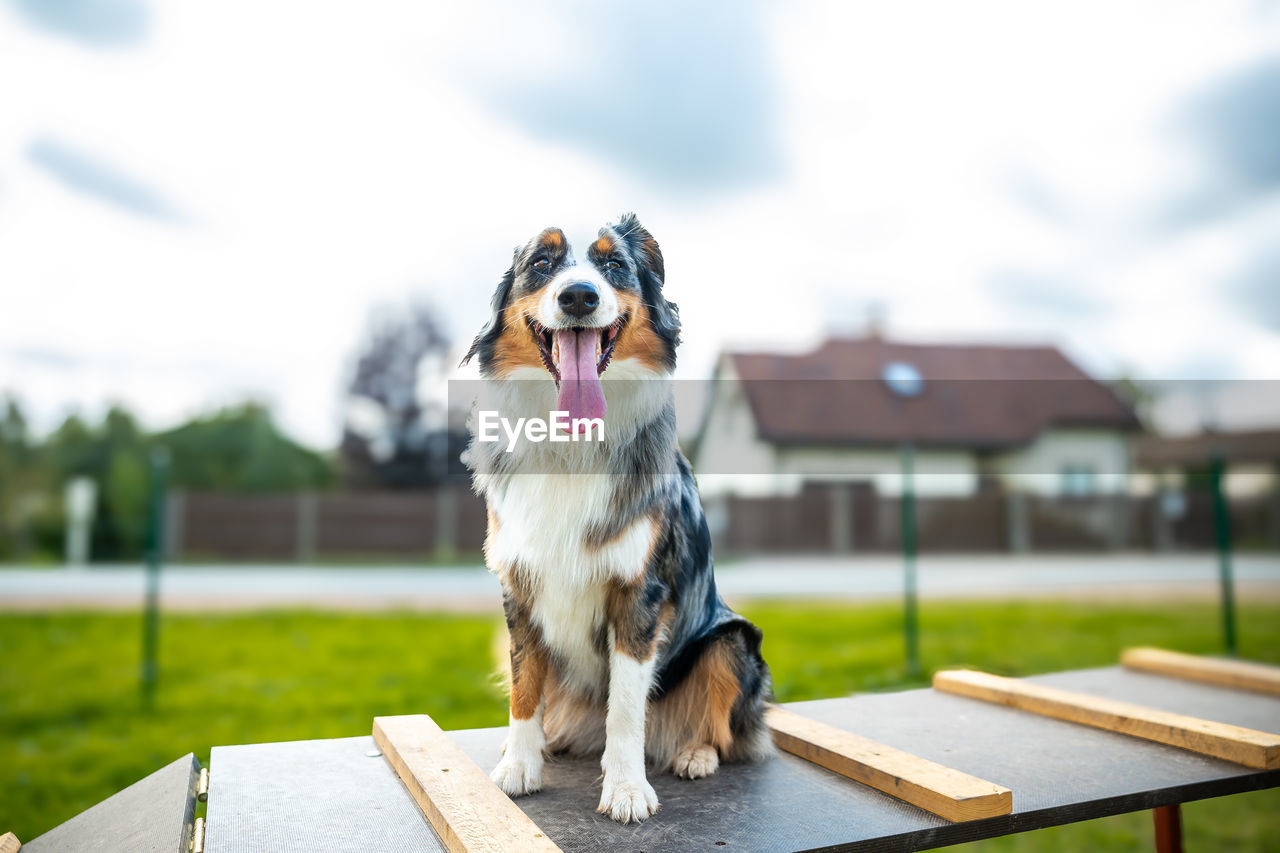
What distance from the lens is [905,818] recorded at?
5.59ft

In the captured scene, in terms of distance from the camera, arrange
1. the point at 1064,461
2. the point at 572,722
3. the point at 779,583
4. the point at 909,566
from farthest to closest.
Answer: the point at 1064,461
the point at 779,583
the point at 909,566
the point at 572,722

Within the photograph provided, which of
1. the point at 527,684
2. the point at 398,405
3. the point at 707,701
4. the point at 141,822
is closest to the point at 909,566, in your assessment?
Answer: the point at 707,701

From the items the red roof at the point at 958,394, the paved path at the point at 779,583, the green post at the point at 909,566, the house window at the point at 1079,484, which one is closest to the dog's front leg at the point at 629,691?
the green post at the point at 909,566

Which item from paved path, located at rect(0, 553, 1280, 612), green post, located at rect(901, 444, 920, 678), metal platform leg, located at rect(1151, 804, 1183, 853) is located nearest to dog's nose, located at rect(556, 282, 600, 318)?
metal platform leg, located at rect(1151, 804, 1183, 853)

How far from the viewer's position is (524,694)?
1881mm

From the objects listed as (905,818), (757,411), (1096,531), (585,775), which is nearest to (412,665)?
(757,411)

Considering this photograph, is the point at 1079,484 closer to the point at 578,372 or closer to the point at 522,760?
the point at 522,760

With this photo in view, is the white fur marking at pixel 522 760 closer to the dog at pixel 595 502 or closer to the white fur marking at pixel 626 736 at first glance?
the dog at pixel 595 502

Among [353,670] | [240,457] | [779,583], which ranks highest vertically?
[240,457]

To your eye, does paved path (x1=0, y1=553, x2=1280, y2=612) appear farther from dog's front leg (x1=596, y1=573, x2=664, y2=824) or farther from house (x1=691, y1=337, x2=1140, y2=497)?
dog's front leg (x1=596, y1=573, x2=664, y2=824)

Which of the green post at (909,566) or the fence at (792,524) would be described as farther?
the fence at (792,524)

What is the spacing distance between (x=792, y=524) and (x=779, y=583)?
3.16 feet

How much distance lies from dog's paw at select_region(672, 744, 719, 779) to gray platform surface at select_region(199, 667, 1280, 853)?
3 centimetres

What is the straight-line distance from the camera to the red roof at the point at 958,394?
1211cm
